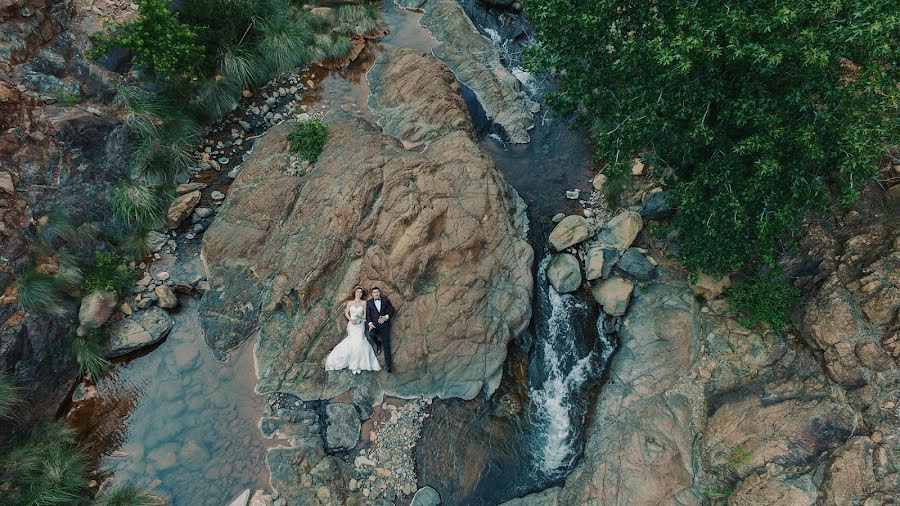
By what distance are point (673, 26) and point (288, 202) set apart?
9.97 meters

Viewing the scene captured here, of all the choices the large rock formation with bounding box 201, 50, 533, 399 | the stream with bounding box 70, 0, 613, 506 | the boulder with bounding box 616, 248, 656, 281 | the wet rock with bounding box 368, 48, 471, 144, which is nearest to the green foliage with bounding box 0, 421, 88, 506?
the stream with bounding box 70, 0, 613, 506

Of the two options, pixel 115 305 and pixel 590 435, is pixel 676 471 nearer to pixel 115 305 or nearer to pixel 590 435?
pixel 590 435

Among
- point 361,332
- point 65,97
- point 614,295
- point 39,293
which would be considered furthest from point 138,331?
point 614,295

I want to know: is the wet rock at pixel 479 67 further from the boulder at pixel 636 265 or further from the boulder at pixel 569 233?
the boulder at pixel 636 265

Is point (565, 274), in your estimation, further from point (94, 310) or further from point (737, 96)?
point (94, 310)

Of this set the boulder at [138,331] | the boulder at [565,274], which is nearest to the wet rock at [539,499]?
the boulder at [565,274]

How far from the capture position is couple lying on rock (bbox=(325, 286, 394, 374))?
11570 mm

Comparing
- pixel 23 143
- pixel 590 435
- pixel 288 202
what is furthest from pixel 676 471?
pixel 23 143

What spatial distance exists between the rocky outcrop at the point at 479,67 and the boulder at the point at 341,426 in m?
10.0

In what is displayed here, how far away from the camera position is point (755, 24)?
26.5 ft

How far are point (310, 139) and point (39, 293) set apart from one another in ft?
24.4

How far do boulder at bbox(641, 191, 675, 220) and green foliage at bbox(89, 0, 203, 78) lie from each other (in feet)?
44.2

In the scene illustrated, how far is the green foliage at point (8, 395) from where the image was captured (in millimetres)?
9969

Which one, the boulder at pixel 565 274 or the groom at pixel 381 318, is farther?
the boulder at pixel 565 274
